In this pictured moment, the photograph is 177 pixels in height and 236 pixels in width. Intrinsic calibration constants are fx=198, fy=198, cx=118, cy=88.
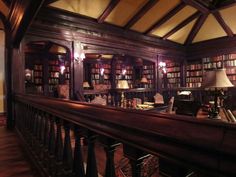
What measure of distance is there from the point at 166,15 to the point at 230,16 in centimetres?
227

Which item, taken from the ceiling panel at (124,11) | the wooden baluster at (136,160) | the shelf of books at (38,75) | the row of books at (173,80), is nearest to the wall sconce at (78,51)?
the ceiling panel at (124,11)

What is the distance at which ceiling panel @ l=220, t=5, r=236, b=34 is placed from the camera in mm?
6336

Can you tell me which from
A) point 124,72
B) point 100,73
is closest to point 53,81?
point 100,73

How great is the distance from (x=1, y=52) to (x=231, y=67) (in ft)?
27.4

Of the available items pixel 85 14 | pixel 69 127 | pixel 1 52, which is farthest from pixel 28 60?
pixel 69 127

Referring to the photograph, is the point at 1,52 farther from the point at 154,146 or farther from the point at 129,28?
the point at 154,146

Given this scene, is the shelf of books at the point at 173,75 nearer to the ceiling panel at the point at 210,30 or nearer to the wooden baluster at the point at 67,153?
the ceiling panel at the point at 210,30

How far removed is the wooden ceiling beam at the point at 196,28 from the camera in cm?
695

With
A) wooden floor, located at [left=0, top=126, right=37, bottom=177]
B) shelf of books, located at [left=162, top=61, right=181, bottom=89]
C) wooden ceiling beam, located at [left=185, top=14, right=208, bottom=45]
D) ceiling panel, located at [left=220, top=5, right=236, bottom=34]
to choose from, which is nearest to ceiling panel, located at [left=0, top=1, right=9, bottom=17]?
wooden floor, located at [left=0, top=126, right=37, bottom=177]

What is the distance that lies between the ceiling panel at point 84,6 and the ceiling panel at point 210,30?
4.05 m

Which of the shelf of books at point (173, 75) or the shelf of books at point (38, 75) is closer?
the shelf of books at point (38, 75)

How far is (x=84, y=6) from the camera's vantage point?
5.11m

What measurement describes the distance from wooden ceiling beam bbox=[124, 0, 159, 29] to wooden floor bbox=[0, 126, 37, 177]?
15.1 feet

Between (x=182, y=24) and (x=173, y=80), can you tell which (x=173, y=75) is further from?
(x=182, y=24)
